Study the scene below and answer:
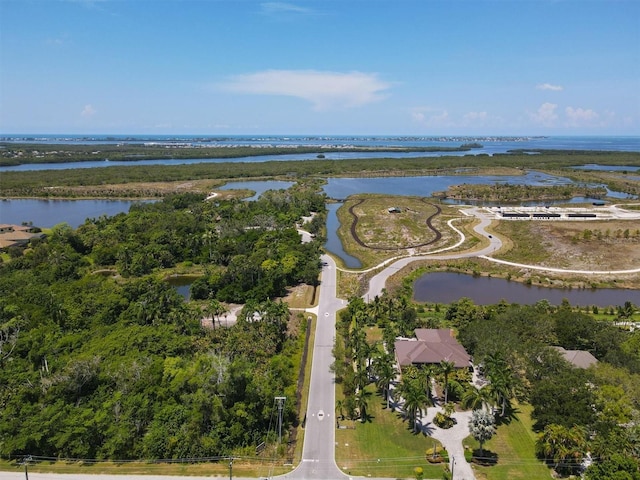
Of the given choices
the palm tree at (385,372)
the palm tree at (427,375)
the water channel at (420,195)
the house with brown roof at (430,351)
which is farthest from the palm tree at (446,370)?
the water channel at (420,195)

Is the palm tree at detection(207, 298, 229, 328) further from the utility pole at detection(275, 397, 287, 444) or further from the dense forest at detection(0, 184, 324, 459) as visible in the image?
the utility pole at detection(275, 397, 287, 444)

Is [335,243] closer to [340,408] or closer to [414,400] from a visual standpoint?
[340,408]

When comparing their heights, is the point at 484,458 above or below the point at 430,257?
below

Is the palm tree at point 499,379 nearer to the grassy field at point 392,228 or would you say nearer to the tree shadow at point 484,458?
the tree shadow at point 484,458

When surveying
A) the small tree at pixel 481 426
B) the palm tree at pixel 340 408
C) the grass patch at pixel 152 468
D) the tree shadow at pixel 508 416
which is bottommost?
the grass patch at pixel 152 468

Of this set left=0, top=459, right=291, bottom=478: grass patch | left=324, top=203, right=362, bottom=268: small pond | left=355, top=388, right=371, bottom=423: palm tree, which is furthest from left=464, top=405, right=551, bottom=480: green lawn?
left=324, top=203, right=362, bottom=268: small pond

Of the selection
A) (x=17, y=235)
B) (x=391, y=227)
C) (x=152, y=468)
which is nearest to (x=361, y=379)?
(x=152, y=468)

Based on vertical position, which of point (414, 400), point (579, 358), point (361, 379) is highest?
point (579, 358)
